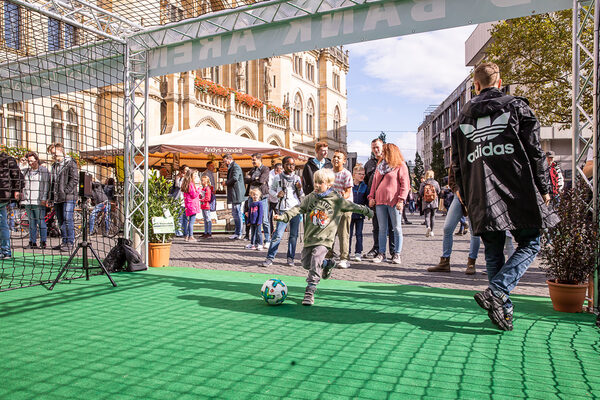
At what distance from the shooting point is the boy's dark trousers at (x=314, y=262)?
4918 mm

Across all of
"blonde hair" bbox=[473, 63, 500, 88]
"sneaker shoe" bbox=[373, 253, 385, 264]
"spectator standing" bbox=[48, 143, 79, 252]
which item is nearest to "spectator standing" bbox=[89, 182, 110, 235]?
"spectator standing" bbox=[48, 143, 79, 252]

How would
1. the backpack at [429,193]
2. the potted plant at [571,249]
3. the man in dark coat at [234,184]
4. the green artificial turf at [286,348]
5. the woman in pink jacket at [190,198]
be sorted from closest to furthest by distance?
the green artificial turf at [286,348] < the potted plant at [571,249] < the man in dark coat at [234,184] < the woman in pink jacket at [190,198] < the backpack at [429,193]

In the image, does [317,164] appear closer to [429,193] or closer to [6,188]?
[6,188]

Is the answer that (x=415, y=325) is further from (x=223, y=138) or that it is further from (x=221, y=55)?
(x=223, y=138)

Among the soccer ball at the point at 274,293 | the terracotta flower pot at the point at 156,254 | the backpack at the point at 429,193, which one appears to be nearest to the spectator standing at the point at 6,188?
the terracotta flower pot at the point at 156,254

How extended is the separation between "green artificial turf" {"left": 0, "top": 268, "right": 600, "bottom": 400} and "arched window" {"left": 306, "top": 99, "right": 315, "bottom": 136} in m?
43.9

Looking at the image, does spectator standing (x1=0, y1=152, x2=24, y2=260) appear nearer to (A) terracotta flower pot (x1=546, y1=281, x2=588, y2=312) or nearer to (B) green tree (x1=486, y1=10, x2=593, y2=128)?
(A) terracotta flower pot (x1=546, y1=281, x2=588, y2=312)

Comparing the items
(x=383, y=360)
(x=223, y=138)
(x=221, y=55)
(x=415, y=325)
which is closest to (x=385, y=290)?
(x=415, y=325)

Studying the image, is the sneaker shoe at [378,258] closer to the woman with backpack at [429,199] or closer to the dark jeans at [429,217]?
the woman with backpack at [429,199]

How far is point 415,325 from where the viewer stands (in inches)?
160

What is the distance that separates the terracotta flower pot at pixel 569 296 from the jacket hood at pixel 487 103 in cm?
192

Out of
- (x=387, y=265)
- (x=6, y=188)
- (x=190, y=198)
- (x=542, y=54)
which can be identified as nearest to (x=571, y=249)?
(x=387, y=265)

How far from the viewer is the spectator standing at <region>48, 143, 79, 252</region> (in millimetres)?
9398

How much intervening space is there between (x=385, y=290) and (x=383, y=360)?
2693 millimetres
